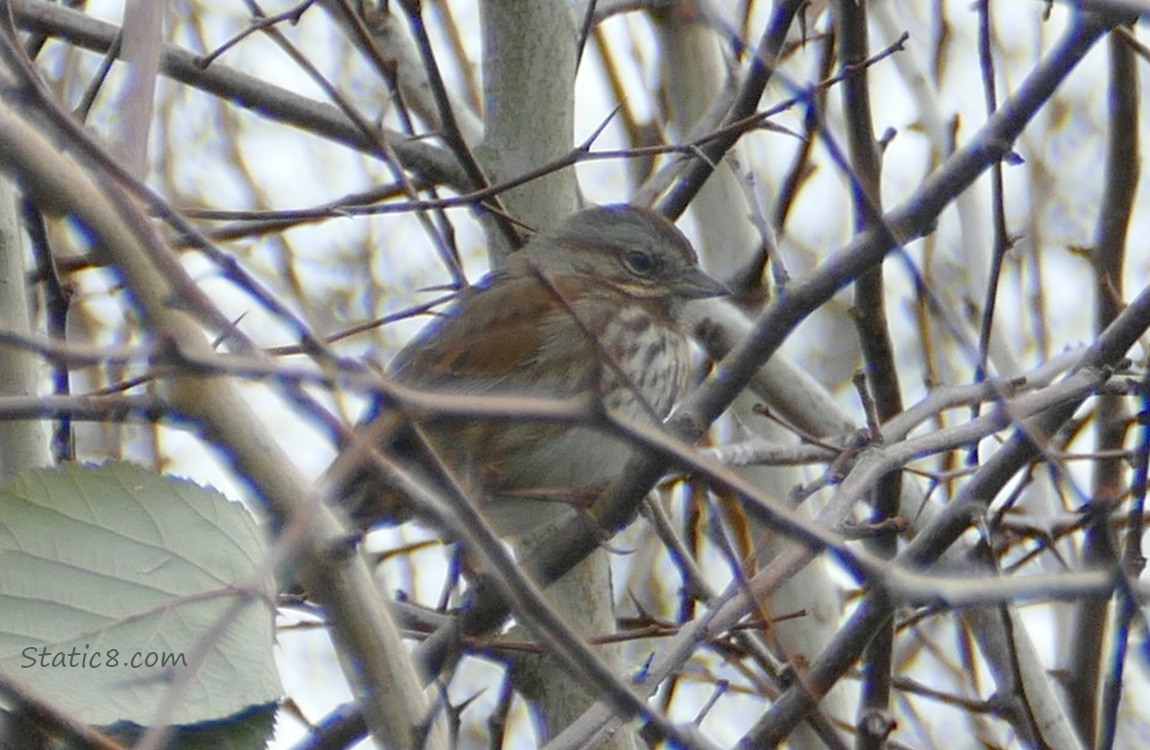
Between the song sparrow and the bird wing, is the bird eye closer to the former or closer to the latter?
the song sparrow

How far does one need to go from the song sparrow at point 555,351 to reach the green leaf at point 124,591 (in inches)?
55.7

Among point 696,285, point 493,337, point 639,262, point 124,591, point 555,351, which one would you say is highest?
point 639,262

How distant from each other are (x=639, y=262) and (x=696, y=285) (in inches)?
8.1

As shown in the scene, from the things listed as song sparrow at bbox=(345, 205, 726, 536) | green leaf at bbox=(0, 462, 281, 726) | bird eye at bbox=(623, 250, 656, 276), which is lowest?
green leaf at bbox=(0, 462, 281, 726)

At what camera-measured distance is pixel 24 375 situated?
3.22 m

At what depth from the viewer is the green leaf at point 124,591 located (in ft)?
8.08

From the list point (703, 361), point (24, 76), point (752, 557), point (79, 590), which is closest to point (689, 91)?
point (703, 361)

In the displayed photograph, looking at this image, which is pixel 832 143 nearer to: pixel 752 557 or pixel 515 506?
pixel 752 557

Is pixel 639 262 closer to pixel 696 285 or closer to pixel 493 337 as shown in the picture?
pixel 696 285

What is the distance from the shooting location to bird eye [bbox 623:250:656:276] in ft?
16.1

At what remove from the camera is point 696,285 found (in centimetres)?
488

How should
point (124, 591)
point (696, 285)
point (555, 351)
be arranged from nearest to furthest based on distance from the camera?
point (124, 591) → point (555, 351) → point (696, 285)

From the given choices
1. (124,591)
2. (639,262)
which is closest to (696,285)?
(639,262)

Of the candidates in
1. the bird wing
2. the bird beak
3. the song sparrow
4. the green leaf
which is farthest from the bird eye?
the green leaf
